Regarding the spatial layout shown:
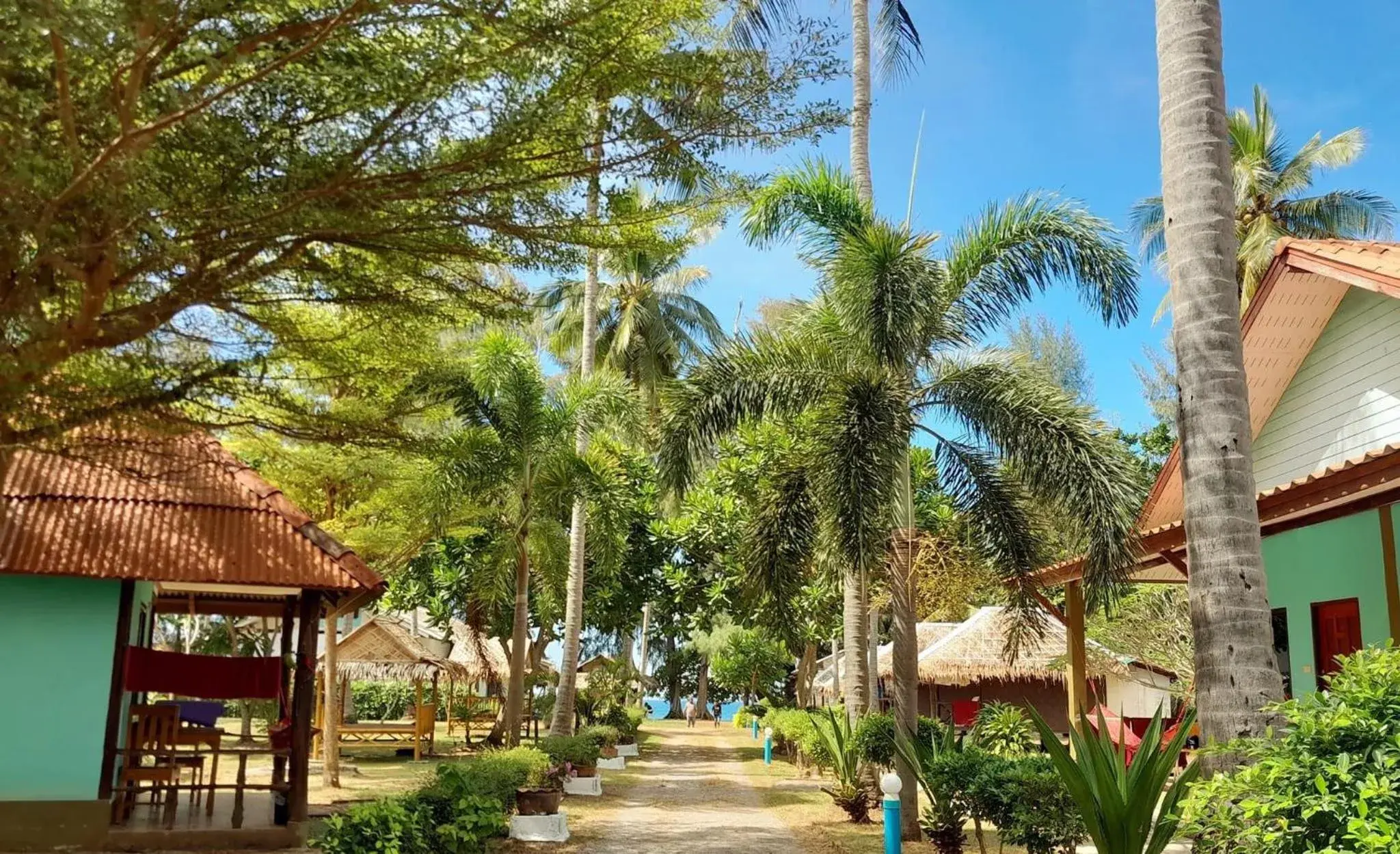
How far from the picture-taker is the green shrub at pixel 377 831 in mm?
7980

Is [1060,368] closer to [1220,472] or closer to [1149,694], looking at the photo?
[1149,694]

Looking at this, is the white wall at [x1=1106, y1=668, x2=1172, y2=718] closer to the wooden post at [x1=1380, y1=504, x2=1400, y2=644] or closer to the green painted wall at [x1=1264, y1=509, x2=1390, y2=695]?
the green painted wall at [x1=1264, y1=509, x2=1390, y2=695]

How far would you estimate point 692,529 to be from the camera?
28.5 meters

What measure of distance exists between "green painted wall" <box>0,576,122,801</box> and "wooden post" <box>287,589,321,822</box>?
1.81 meters

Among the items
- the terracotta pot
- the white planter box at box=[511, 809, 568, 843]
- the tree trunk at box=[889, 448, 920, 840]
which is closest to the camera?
the white planter box at box=[511, 809, 568, 843]

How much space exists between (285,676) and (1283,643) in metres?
11.3

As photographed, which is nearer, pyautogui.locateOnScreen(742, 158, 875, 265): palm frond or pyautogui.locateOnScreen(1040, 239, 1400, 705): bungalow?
pyautogui.locateOnScreen(1040, 239, 1400, 705): bungalow

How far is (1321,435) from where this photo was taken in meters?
11.3

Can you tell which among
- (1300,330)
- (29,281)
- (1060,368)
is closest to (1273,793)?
(29,281)

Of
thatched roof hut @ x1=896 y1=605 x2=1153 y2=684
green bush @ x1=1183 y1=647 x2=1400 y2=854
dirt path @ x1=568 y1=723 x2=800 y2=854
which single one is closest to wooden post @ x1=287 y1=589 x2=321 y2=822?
dirt path @ x1=568 y1=723 x2=800 y2=854

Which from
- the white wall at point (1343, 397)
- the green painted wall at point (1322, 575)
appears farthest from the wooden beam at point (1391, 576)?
the white wall at point (1343, 397)

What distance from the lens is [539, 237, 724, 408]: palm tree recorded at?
110 feet

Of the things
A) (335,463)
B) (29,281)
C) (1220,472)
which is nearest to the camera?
(29,281)

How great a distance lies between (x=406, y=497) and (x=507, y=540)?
5.51ft
